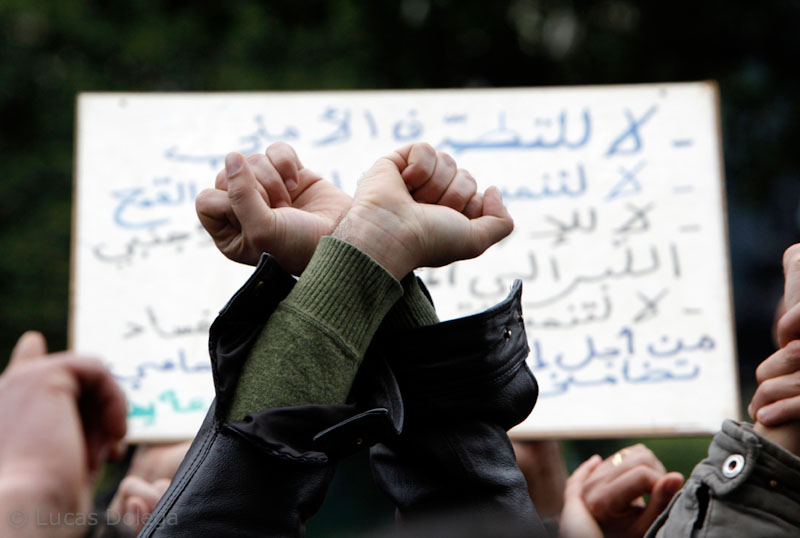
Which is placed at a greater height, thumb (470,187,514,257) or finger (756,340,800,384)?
thumb (470,187,514,257)

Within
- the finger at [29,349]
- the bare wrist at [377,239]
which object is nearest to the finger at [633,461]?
the bare wrist at [377,239]

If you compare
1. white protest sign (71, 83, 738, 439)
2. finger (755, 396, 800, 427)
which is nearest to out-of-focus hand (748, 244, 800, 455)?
finger (755, 396, 800, 427)

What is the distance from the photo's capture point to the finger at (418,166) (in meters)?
1.21

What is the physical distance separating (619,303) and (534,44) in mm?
3553

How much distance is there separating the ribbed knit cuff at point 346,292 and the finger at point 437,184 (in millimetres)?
154

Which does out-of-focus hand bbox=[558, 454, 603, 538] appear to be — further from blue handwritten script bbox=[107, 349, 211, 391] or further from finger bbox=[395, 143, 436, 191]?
blue handwritten script bbox=[107, 349, 211, 391]

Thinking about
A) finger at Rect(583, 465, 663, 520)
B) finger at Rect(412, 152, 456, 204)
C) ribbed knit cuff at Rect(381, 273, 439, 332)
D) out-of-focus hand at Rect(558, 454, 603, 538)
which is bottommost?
out-of-focus hand at Rect(558, 454, 603, 538)

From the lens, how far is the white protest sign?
2.05 m

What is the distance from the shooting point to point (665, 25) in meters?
5.22

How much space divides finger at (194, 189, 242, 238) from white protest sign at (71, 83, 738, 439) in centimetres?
87

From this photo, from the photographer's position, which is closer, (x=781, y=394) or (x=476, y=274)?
(x=781, y=394)

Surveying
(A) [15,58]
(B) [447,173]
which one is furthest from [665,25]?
(B) [447,173]

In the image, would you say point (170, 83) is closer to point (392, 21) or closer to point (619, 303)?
point (392, 21)

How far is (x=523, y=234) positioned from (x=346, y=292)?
116 cm
